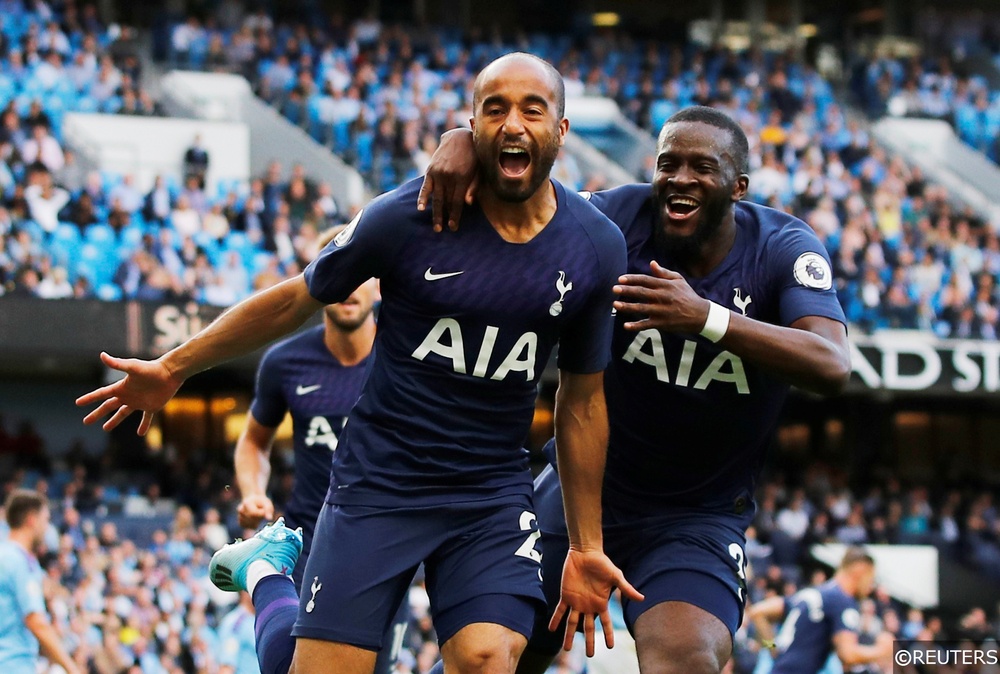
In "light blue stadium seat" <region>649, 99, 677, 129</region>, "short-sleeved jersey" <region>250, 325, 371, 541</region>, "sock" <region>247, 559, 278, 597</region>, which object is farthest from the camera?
"light blue stadium seat" <region>649, 99, 677, 129</region>

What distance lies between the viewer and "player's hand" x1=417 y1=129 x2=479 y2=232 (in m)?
4.93

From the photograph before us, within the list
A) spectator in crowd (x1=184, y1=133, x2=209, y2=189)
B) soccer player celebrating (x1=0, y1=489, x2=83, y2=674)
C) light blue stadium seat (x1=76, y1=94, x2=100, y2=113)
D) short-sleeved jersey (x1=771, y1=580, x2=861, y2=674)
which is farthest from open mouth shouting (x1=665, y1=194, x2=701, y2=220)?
light blue stadium seat (x1=76, y1=94, x2=100, y2=113)

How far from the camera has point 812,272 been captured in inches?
222

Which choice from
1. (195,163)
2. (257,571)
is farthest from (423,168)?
(257,571)

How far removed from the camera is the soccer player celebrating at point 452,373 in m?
4.95

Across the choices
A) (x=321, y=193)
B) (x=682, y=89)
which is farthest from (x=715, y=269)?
(x=682, y=89)

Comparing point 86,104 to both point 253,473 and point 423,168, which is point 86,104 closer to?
point 423,168

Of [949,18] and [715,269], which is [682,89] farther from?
[715,269]

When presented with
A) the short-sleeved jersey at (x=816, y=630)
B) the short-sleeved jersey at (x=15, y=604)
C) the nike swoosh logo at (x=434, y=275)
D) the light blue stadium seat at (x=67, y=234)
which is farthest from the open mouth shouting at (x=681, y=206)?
the light blue stadium seat at (x=67, y=234)

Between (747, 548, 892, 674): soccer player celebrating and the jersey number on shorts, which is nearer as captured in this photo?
the jersey number on shorts

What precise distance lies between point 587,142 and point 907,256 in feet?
18.9

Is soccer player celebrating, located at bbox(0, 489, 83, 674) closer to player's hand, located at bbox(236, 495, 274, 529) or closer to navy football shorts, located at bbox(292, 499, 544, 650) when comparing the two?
player's hand, located at bbox(236, 495, 274, 529)

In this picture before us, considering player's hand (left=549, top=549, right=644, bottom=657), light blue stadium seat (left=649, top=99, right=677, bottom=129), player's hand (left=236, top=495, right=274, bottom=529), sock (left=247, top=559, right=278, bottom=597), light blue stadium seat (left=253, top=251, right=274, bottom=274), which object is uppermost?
player's hand (left=549, top=549, right=644, bottom=657)

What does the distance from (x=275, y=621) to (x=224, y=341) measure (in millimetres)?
1248
